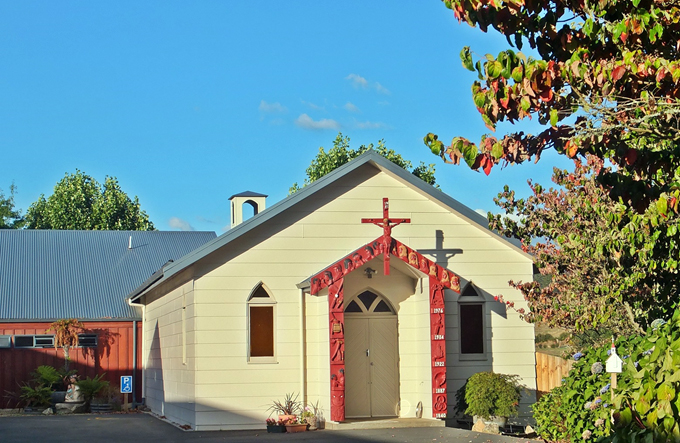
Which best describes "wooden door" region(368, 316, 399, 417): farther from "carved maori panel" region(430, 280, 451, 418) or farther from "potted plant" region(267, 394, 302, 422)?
"potted plant" region(267, 394, 302, 422)

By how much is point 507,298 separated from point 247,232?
6.37 metres

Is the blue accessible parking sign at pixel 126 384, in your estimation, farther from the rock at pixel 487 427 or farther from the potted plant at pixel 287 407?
the rock at pixel 487 427

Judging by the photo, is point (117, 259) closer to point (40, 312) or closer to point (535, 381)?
point (40, 312)

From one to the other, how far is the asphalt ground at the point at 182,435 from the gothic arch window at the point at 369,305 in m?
3.01

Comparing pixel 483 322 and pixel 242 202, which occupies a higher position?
pixel 242 202

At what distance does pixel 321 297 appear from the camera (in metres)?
18.5

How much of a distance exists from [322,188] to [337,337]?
11.7ft

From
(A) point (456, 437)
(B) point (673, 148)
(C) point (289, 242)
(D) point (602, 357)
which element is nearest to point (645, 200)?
(B) point (673, 148)

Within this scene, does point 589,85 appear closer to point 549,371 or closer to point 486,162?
point 486,162

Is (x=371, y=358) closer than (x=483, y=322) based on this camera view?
Yes

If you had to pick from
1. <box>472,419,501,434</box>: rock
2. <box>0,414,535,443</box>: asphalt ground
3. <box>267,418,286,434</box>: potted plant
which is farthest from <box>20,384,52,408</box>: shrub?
<box>472,419,501,434</box>: rock

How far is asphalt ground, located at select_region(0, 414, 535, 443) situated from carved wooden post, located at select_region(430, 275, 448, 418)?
1.01 metres

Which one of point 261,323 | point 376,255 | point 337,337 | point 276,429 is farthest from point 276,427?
point 376,255

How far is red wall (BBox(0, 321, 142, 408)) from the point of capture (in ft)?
86.0
